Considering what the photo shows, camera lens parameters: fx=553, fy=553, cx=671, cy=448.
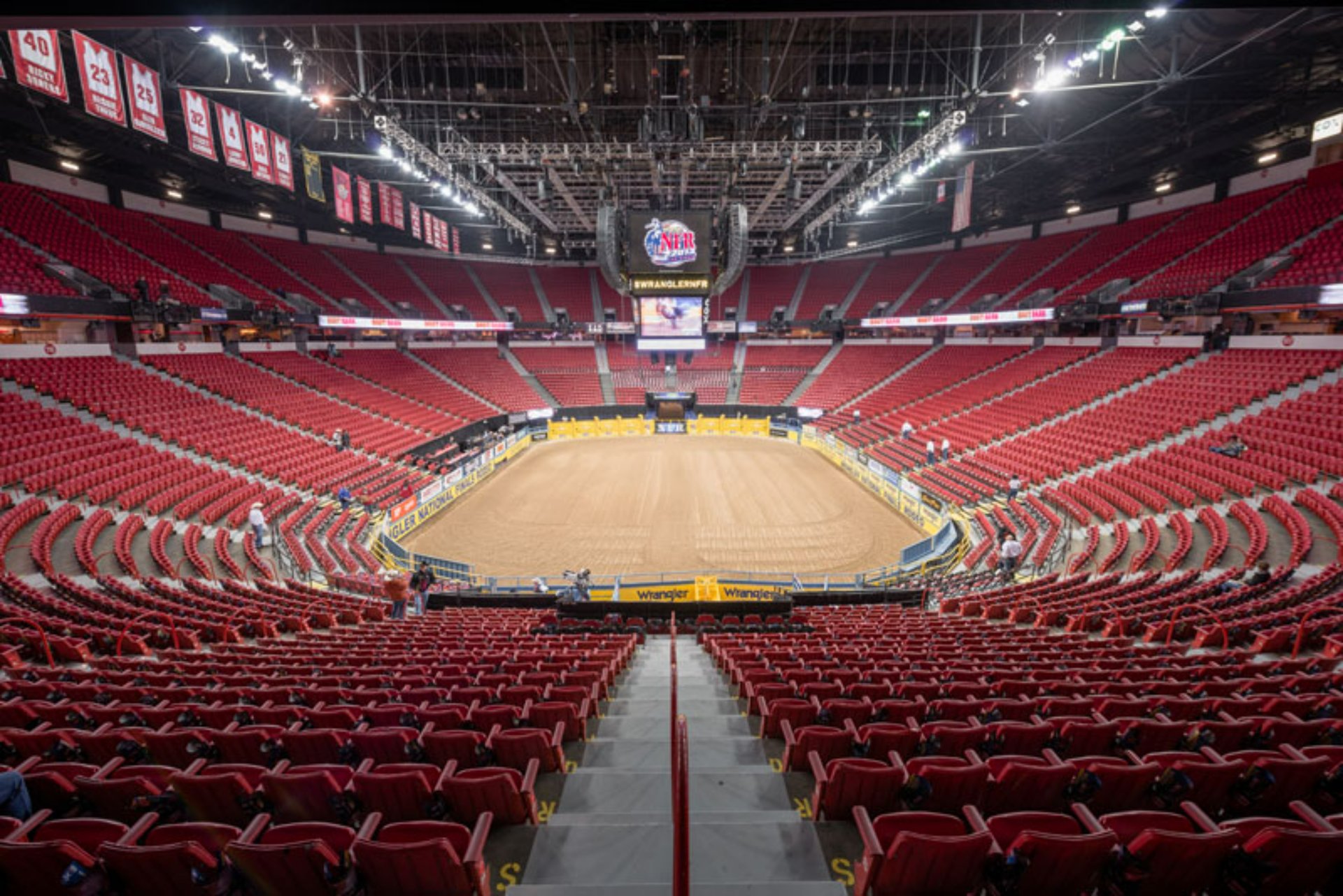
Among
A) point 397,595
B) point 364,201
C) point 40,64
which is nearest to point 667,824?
point 397,595

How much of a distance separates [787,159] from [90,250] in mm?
26694

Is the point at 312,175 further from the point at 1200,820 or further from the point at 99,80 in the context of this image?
the point at 1200,820

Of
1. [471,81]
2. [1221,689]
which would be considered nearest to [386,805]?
[1221,689]

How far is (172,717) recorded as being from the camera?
4633 millimetres

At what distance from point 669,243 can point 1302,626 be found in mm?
24466

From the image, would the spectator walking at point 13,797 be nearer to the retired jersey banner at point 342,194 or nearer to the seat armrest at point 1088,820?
the seat armrest at point 1088,820

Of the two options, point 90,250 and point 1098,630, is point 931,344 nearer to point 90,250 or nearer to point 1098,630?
point 1098,630

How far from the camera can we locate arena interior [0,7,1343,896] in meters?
3.26

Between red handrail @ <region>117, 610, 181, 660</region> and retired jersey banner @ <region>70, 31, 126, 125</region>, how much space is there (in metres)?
11.5

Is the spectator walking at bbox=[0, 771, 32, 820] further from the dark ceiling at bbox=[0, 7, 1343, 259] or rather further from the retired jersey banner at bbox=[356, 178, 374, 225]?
the retired jersey banner at bbox=[356, 178, 374, 225]

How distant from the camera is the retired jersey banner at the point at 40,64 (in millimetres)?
10773

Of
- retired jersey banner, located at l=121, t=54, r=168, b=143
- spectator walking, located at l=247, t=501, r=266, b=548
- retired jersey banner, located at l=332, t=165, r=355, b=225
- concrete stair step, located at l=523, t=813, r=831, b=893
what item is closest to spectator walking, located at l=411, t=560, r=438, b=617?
spectator walking, located at l=247, t=501, r=266, b=548

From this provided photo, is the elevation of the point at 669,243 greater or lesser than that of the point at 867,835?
greater

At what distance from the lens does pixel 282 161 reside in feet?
57.5
